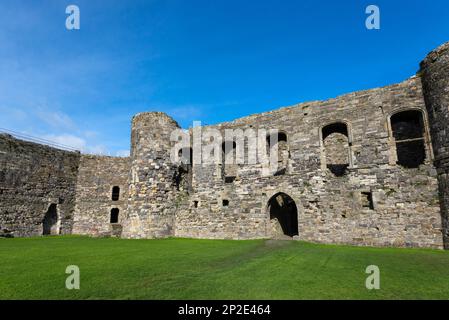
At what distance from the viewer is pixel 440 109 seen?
10758 mm

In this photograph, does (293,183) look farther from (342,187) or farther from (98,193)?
(98,193)

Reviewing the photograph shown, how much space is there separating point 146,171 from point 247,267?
11.2 metres

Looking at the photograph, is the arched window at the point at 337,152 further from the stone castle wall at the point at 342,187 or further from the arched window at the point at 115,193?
the arched window at the point at 115,193

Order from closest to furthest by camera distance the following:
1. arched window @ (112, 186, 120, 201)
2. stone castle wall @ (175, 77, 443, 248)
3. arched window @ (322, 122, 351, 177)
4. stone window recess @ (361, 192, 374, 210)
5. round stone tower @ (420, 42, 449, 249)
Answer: round stone tower @ (420, 42, 449, 249) < stone castle wall @ (175, 77, 443, 248) < stone window recess @ (361, 192, 374, 210) < arched window @ (322, 122, 351, 177) < arched window @ (112, 186, 120, 201)

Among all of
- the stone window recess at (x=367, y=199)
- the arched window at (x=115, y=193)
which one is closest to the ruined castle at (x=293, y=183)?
the stone window recess at (x=367, y=199)

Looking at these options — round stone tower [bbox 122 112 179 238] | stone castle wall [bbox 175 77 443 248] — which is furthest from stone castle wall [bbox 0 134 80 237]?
stone castle wall [bbox 175 77 443 248]

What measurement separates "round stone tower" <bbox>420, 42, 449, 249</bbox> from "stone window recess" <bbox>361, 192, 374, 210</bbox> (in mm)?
2396

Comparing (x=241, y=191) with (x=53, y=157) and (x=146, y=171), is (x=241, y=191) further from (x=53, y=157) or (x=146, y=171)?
(x=53, y=157)

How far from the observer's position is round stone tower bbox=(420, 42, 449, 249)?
33.9 ft

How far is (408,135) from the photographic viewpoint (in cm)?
1396

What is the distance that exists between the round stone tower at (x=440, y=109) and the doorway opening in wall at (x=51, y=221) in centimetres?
2253

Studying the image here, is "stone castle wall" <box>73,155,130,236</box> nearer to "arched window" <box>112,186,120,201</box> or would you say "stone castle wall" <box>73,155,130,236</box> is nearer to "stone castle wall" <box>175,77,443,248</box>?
"arched window" <box>112,186,120,201</box>

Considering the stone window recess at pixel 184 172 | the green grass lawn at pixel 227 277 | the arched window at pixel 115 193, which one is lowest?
the green grass lawn at pixel 227 277

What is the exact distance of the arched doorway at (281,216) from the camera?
1467 cm
